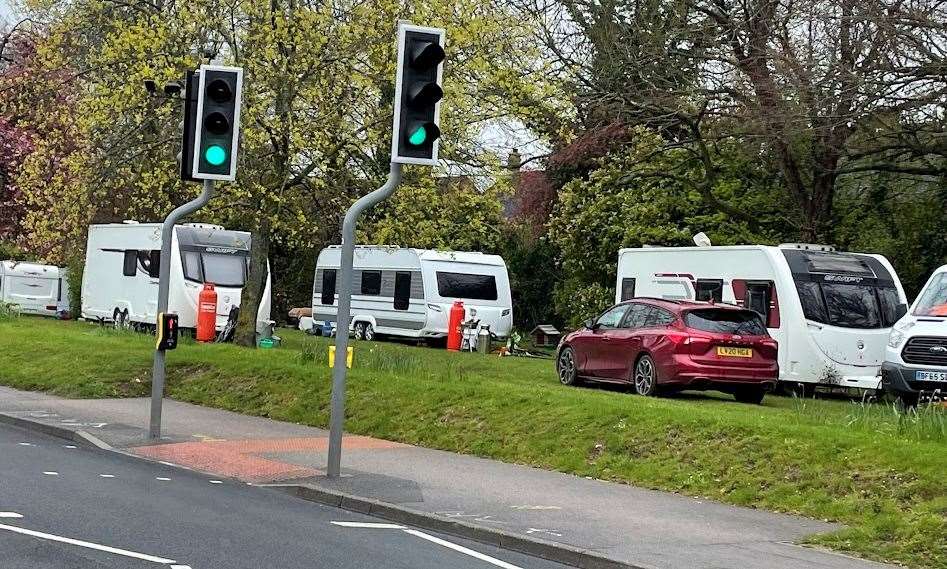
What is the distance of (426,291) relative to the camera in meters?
37.5

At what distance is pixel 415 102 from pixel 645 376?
367 inches

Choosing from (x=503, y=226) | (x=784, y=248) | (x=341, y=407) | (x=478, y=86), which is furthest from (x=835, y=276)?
(x=503, y=226)

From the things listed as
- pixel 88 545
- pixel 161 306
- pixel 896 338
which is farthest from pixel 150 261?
pixel 88 545

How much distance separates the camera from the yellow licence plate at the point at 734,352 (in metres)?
20.3

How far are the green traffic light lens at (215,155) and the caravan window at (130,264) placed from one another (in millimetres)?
23626

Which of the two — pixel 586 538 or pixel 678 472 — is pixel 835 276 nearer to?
pixel 678 472

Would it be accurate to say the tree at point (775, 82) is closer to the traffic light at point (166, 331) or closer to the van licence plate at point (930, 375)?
the van licence plate at point (930, 375)

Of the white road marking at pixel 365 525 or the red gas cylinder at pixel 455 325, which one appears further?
the red gas cylinder at pixel 455 325

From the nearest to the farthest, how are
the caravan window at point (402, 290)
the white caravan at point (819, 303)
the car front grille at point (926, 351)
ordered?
the car front grille at point (926, 351) < the white caravan at point (819, 303) < the caravan window at point (402, 290)

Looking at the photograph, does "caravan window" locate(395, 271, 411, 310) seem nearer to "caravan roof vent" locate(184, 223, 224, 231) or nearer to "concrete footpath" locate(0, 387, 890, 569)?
"caravan roof vent" locate(184, 223, 224, 231)

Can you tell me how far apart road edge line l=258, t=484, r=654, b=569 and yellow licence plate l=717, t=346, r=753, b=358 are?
9.35m

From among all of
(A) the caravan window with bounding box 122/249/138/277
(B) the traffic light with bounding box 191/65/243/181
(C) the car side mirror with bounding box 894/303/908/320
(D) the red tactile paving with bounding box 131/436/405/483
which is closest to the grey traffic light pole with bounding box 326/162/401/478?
(D) the red tactile paving with bounding box 131/436/405/483

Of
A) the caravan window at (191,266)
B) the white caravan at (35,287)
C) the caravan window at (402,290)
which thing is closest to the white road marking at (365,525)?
the caravan window at (191,266)

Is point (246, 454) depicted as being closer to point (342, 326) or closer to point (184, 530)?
point (342, 326)
